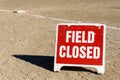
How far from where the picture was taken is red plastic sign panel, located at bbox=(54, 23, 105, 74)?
7809mm

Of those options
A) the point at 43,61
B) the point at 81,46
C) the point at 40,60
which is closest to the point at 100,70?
the point at 81,46

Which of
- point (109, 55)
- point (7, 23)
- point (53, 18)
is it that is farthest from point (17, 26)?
point (109, 55)

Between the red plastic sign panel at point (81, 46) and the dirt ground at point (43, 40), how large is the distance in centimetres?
22

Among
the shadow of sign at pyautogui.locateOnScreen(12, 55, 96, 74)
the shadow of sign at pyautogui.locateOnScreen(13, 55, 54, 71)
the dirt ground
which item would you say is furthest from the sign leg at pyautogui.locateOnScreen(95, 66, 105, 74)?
the shadow of sign at pyautogui.locateOnScreen(13, 55, 54, 71)

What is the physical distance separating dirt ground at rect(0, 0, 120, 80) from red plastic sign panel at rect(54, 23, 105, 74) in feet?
0.74

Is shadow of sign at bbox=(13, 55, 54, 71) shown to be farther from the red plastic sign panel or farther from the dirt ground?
the red plastic sign panel

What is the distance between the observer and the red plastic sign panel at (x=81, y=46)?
7.81 m

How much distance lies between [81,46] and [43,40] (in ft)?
10.1

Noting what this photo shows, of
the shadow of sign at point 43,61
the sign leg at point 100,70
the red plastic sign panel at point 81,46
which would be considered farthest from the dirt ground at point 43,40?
the red plastic sign panel at point 81,46

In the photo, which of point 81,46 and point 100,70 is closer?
point 100,70

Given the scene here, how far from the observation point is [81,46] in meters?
7.89

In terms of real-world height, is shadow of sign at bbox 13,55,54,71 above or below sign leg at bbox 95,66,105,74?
below

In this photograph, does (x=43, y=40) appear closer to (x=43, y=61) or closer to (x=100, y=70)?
(x=43, y=61)

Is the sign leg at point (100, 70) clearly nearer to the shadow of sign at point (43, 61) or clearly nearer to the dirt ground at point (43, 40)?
the dirt ground at point (43, 40)
